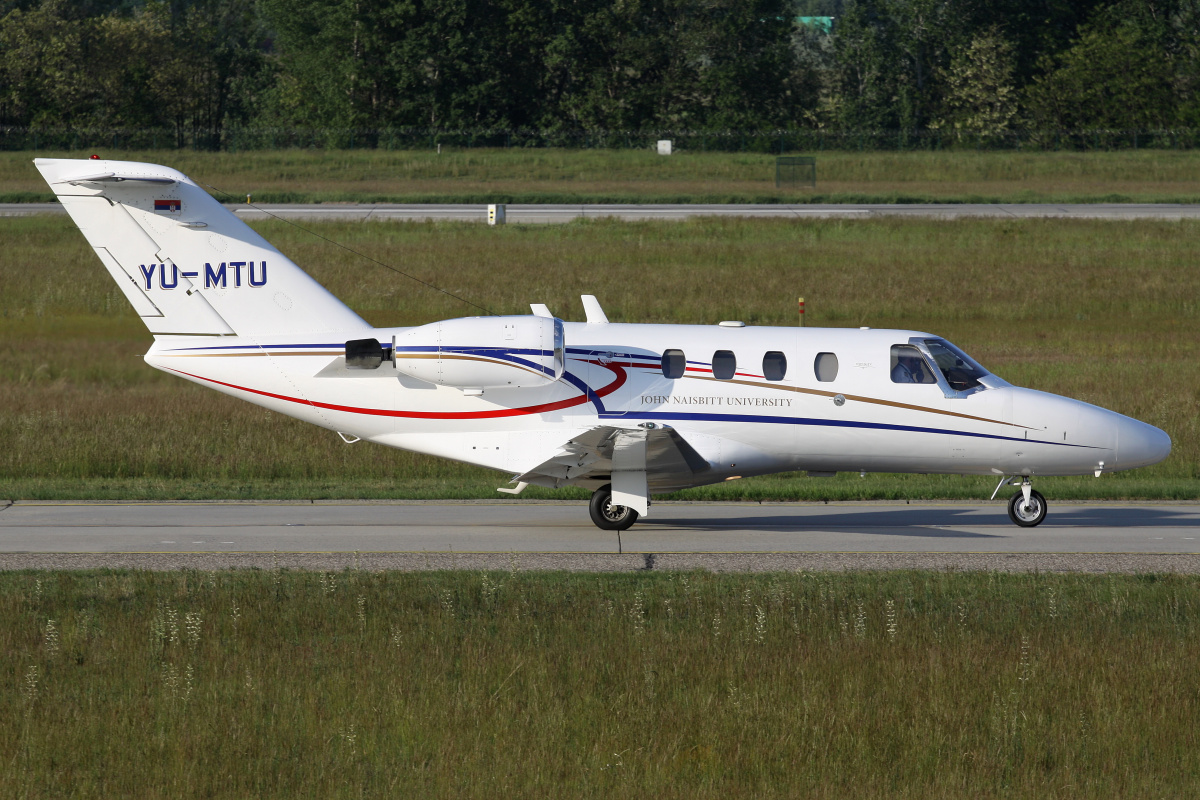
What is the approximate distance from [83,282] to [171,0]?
83.0m

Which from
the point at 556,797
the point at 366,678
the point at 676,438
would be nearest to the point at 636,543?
the point at 676,438

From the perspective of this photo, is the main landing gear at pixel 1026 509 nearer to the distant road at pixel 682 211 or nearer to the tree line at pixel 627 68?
the distant road at pixel 682 211

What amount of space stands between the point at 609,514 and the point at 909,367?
469 centimetres

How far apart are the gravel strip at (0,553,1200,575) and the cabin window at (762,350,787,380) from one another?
8.48ft

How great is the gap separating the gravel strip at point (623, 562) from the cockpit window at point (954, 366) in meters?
2.57

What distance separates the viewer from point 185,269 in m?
18.8

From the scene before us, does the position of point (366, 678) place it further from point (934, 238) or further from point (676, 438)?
point (934, 238)

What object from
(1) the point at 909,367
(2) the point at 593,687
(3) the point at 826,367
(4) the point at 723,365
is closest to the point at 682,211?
(1) the point at 909,367

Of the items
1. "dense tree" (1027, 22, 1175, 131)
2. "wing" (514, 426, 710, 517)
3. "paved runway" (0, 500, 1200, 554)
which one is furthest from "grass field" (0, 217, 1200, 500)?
"dense tree" (1027, 22, 1175, 131)

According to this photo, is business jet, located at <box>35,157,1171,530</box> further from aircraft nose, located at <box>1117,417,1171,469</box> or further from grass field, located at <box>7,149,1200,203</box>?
grass field, located at <box>7,149,1200,203</box>

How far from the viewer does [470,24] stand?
3543 inches

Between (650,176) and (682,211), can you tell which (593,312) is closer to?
(682,211)

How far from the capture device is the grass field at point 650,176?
67.1m

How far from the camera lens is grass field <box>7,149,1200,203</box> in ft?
220
